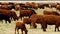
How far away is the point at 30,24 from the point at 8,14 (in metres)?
4.20

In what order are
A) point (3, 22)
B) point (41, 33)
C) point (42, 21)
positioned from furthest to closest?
point (3, 22)
point (42, 21)
point (41, 33)

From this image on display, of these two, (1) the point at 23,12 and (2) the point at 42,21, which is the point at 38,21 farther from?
(1) the point at 23,12

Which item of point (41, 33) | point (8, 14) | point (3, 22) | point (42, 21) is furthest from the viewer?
point (8, 14)

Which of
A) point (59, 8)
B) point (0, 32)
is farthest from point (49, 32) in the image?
point (59, 8)

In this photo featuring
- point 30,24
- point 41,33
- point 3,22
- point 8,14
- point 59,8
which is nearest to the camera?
point 41,33

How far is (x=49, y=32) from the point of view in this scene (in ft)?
43.5

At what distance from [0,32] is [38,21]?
2.19 meters

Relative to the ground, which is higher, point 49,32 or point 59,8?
point 49,32

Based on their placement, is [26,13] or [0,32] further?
[26,13]

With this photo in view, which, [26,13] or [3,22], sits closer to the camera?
[3,22]

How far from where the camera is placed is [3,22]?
Result: 17609mm

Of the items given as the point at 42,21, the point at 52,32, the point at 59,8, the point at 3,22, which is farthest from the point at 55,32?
the point at 59,8

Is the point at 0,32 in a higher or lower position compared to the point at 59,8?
higher

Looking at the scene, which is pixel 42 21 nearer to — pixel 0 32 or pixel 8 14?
pixel 0 32
